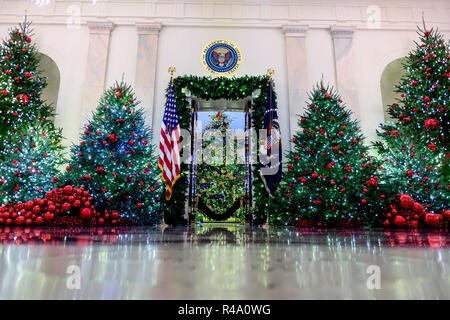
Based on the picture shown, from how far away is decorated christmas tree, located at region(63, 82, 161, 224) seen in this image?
180 inches

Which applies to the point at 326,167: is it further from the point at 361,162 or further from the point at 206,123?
the point at 206,123

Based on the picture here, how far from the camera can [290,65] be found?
7.11 m

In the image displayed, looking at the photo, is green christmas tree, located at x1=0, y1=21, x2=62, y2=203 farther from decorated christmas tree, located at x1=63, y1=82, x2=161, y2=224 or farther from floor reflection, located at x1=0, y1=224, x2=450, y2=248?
floor reflection, located at x1=0, y1=224, x2=450, y2=248

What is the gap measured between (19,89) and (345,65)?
841cm

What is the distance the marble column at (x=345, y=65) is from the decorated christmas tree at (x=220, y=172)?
13.3ft

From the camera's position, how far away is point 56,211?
3676mm

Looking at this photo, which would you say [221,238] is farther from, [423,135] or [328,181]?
[423,135]

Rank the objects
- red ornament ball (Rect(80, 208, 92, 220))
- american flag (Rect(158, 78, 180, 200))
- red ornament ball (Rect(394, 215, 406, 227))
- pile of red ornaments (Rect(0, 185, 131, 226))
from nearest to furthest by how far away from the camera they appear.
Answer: pile of red ornaments (Rect(0, 185, 131, 226))
red ornament ball (Rect(80, 208, 92, 220))
red ornament ball (Rect(394, 215, 406, 227))
american flag (Rect(158, 78, 180, 200))

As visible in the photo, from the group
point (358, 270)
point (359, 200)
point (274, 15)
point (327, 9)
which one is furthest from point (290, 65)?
point (358, 270)

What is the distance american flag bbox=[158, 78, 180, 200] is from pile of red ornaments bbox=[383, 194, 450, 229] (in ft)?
12.5

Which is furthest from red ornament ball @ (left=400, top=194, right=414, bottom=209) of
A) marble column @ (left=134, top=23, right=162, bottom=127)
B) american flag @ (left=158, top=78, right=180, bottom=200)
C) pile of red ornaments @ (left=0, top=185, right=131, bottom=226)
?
marble column @ (left=134, top=23, right=162, bottom=127)
